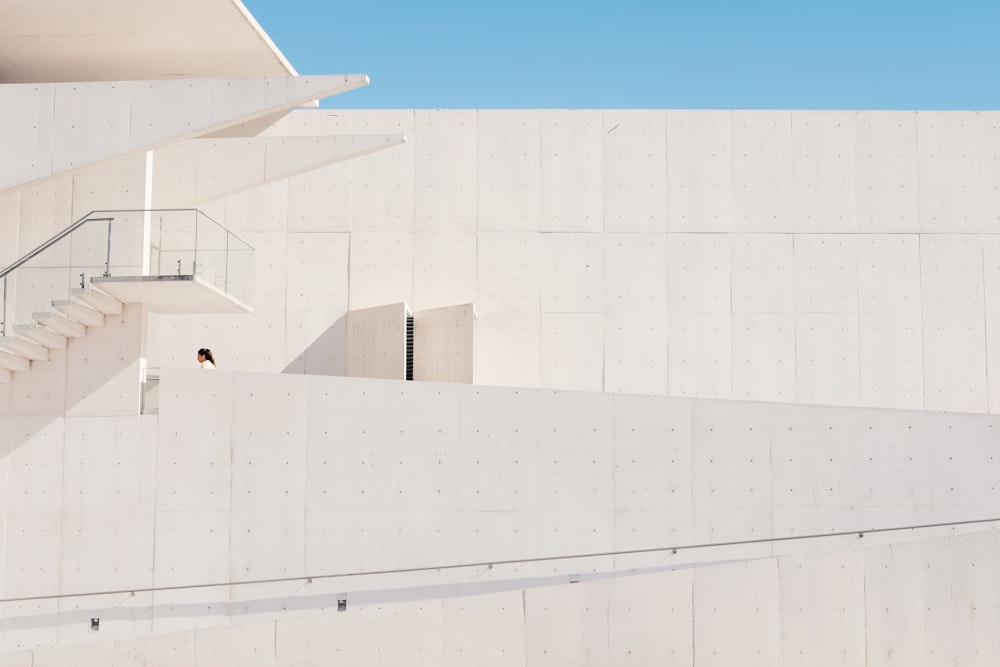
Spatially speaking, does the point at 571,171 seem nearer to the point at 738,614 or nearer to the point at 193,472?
the point at 193,472

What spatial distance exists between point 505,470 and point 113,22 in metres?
9.67

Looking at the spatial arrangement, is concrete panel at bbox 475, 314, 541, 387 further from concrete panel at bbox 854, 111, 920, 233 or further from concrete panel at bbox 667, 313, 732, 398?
concrete panel at bbox 854, 111, 920, 233

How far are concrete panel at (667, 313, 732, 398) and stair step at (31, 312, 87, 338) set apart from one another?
423 inches

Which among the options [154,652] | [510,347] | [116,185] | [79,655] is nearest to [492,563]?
[154,652]

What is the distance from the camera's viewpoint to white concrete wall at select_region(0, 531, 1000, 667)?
54.7 ft

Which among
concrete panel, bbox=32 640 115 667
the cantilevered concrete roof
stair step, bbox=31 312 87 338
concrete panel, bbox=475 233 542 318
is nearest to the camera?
stair step, bbox=31 312 87 338

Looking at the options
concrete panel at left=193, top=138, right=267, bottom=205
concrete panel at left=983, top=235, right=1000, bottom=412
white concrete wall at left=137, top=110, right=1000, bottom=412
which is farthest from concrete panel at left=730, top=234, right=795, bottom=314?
concrete panel at left=193, top=138, right=267, bottom=205

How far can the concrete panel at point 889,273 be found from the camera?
22625 millimetres

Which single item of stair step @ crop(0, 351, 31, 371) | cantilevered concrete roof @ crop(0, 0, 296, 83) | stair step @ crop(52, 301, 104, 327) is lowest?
stair step @ crop(0, 351, 31, 371)

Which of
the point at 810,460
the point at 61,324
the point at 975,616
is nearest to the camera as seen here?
the point at 975,616

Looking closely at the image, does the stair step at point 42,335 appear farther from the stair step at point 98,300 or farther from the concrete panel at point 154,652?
the concrete panel at point 154,652

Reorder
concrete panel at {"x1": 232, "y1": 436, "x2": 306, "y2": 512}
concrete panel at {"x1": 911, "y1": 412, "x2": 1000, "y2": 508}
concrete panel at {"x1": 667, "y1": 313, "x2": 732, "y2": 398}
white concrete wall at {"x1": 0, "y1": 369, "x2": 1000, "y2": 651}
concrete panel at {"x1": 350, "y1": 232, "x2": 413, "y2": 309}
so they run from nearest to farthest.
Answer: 1. concrete panel at {"x1": 911, "y1": 412, "x2": 1000, "y2": 508}
2. white concrete wall at {"x1": 0, "y1": 369, "x2": 1000, "y2": 651}
3. concrete panel at {"x1": 232, "y1": 436, "x2": 306, "y2": 512}
4. concrete panel at {"x1": 667, "y1": 313, "x2": 732, "y2": 398}
5. concrete panel at {"x1": 350, "y1": 232, "x2": 413, "y2": 309}

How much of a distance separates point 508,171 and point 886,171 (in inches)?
293

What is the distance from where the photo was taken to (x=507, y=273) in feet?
74.2
